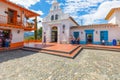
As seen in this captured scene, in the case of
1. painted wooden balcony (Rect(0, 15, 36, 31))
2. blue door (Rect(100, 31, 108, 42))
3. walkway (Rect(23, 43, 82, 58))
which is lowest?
walkway (Rect(23, 43, 82, 58))

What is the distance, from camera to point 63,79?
488 centimetres

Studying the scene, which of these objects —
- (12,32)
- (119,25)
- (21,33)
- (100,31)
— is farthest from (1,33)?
(119,25)

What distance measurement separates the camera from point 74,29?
1900 centimetres

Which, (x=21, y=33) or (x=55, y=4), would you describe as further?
(x=55, y=4)

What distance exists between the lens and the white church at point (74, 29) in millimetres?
16219

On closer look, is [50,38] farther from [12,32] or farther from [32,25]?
[12,32]

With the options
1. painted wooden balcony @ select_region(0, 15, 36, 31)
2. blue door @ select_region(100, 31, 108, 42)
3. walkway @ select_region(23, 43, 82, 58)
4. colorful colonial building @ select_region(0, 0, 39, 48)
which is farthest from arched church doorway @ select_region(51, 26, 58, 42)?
blue door @ select_region(100, 31, 108, 42)

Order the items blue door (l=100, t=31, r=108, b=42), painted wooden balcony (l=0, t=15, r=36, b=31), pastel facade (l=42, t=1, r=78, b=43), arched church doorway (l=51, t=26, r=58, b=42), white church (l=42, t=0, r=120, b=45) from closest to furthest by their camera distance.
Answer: painted wooden balcony (l=0, t=15, r=36, b=31)
white church (l=42, t=0, r=120, b=45)
blue door (l=100, t=31, r=108, b=42)
pastel facade (l=42, t=1, r=78, b=43)
arched church doorway (l=51, t=26, r=58, b=42)

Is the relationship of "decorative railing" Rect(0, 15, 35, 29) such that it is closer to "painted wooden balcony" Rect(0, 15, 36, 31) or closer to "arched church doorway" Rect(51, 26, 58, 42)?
"painted wooden balcony" Rect(0, 15, 36, 31)

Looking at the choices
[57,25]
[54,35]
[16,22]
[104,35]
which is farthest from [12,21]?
[104,35]

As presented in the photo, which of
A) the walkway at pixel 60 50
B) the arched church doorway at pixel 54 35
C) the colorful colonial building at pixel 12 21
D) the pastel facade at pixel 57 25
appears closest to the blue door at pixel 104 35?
the pastel facade at pixel 57 25

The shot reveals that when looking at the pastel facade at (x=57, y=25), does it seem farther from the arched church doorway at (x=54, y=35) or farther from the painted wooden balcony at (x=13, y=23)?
the painted wooden balcony at (x=13, y=23)

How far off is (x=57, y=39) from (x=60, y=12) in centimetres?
510

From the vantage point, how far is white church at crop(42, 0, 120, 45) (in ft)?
53.2
